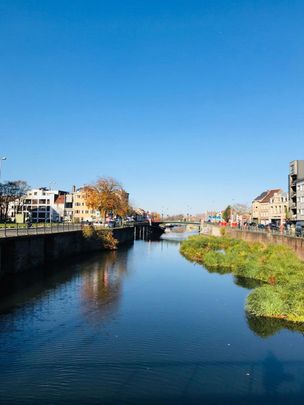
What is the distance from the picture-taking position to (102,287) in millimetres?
38094

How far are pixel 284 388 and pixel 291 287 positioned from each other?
44.4ft

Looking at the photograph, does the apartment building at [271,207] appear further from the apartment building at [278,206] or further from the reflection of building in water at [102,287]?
the reflection of building in water at [102,287]

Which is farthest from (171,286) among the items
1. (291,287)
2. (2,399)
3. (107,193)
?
(107,193)

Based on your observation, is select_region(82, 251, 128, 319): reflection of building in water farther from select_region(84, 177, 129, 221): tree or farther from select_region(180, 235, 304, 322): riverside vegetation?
select_region(84, 177, 129, 221): tree

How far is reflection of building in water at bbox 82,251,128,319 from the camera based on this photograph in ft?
96.0

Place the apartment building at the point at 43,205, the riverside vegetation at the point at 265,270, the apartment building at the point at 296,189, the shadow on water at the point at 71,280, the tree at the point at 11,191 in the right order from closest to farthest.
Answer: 1. the riverside vegetation at the point at 265,270
2. the shadow on water at the point at 71,280
3. the apartment building at the point at 296,189
4. the tree at the point at 11,191
5. the apartment building at the point at 43,205

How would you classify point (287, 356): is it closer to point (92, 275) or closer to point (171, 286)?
point (171, 286)

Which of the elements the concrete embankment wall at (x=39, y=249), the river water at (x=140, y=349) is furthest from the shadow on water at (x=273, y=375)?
the concrete embankment wall at (x=39, y=249)

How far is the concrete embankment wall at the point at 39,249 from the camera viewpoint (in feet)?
134

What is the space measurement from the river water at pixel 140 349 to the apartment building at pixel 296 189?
56720mm

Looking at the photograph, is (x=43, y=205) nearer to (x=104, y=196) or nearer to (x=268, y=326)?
(x=104, y=196)

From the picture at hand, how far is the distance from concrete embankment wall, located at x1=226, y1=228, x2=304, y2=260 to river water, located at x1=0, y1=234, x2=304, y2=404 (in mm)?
10813

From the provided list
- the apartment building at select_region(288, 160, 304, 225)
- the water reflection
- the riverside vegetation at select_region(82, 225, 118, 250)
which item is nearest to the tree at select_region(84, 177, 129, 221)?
the riverside vegetation at select_region(82, 225, 118, 250)

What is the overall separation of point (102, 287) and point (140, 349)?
17.6 meters
